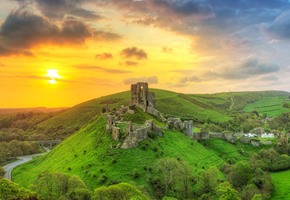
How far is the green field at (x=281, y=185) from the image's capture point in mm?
119438

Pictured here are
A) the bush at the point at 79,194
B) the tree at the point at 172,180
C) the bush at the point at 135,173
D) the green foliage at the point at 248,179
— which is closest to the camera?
the bush at the point at 79,194

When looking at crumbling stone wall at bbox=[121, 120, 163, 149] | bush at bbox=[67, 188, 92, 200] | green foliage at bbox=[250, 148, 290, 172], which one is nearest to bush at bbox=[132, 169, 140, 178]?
crumbling stone wall at bbox=[121, 120, 163, 149]

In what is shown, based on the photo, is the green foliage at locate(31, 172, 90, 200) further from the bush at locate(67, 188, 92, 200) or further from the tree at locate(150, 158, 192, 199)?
the tree at locate(150, 158, 192, 199)

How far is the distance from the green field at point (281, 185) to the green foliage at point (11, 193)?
79.3 metres

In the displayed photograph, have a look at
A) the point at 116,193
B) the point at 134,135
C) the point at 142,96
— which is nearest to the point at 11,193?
the point at 116,193

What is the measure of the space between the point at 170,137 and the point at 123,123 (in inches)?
691

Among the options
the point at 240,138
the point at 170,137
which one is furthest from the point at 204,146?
the point at 240,138

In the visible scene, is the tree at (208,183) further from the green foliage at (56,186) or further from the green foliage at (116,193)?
the green foliage at (56,186)

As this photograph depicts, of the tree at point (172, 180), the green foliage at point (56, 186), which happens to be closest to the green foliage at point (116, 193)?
the green foliage at point (56, 186)

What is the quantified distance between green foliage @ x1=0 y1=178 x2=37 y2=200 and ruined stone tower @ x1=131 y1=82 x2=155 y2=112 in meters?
94.0

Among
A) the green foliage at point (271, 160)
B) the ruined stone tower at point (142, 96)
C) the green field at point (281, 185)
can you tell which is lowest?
the green field at point (281, 185)

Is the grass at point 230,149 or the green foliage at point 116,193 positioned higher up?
the green foliage at point 116,193

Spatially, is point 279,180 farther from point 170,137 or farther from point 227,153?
point 170,137

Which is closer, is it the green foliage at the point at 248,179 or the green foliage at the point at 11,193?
the green foliage at the point at 11,193
